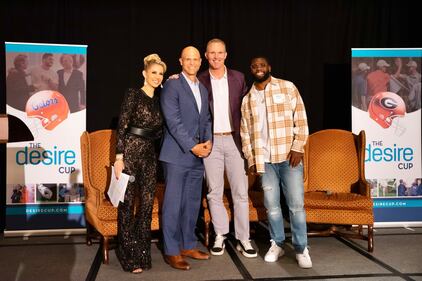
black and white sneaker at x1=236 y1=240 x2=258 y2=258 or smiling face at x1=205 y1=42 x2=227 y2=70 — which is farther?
black and white sneaker at x1=236 y1=240 x2=258 y2=258

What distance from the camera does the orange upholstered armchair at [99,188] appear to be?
11.9 feet

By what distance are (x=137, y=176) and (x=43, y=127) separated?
148 centimetres

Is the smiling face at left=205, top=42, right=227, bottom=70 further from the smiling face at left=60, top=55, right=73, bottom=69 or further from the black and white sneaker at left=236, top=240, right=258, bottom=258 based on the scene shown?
the smiling face at left=60, top=55, right=73, bottom=69

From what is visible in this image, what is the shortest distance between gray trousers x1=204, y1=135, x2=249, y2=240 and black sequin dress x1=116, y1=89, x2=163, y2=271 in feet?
1.57

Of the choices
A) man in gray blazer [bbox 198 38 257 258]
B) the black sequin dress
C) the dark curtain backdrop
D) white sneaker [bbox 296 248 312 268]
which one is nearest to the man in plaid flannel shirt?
white sneaker [bbox 296 248 312 268]

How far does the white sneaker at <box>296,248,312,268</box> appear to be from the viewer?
3509 mm

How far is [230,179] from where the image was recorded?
12.4 ft

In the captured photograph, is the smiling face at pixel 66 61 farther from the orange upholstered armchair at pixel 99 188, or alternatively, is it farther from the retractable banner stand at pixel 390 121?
the retractable banner stand at pixel 390 121

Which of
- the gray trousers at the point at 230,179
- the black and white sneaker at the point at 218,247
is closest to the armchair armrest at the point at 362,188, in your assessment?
the gray trousers at the point at 230,179

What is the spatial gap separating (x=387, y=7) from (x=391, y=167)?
1705 millimetres

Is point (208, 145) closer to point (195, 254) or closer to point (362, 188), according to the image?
point (195, 254)

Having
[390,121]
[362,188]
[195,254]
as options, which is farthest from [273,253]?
[390,121]

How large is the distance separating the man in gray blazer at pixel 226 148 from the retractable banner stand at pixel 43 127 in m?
1.41

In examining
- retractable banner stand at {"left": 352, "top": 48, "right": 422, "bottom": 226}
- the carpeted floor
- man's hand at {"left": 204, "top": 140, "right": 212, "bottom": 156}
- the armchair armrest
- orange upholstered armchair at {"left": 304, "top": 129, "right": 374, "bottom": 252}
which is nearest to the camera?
the carpeted floor
